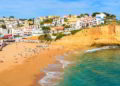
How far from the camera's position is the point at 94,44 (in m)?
47.9

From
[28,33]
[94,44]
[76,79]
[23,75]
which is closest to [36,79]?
[23,75]

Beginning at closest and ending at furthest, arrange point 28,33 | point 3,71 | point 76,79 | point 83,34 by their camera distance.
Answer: point 76,79
point 3,71
point 83,34
point 28,33


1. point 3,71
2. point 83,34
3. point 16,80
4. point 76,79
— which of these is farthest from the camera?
point 83,34

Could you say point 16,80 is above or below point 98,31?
below

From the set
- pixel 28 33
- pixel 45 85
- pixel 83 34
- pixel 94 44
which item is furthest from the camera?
pixel 28 33

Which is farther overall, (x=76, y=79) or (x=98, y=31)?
(x=98, y=31)

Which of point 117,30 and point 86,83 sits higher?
point 117,30

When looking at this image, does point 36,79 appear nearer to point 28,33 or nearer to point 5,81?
point 5,81

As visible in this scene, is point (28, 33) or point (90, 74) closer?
point (90, 74)

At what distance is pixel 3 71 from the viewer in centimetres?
1711

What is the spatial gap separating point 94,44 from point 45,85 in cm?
3588

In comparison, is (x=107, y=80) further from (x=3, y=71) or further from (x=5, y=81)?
(x=3, y=71)

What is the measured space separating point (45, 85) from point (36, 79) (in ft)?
5.99

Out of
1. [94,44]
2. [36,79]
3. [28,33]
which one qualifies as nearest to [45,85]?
[36,79]
